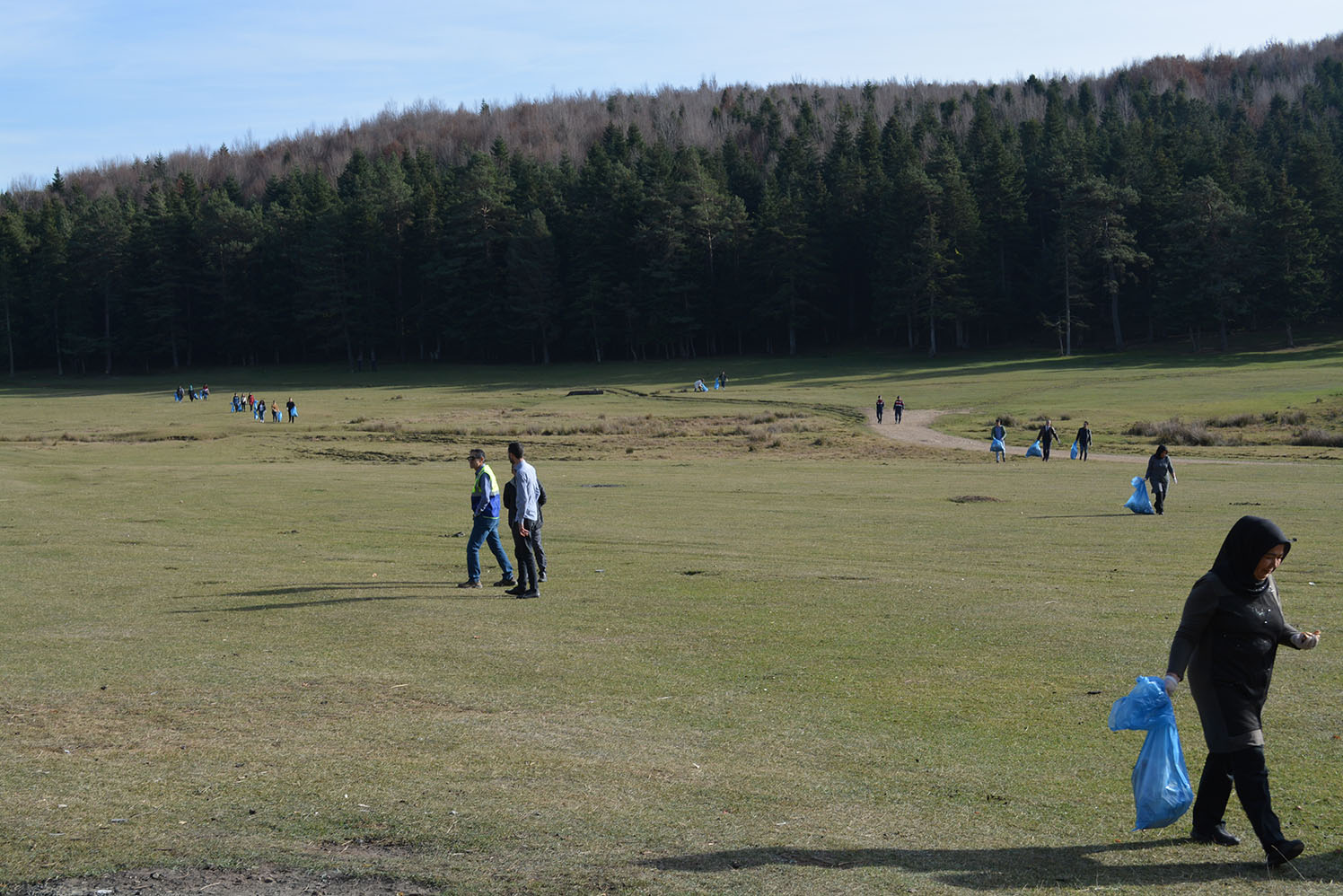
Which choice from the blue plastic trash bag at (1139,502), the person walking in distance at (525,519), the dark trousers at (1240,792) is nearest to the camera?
the dark trousers at (1240,792)

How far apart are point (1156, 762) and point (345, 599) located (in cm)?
1298

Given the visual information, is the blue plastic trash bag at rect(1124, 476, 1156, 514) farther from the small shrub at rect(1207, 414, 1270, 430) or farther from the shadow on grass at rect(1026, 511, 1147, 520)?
the small shrub at rect(1207, 414, 1270, 430)

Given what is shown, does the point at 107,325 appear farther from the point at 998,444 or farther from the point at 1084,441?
the point at 1084,441

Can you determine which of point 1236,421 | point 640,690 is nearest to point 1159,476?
point 640,690

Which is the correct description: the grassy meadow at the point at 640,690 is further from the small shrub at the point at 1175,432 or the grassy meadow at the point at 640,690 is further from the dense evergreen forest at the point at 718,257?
the dense evergreen forest at the point at 718,257

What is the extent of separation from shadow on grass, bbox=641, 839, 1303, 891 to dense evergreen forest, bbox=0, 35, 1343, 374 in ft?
336

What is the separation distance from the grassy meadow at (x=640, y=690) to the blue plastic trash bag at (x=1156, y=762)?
307mm

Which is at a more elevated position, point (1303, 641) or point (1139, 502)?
point (1303, 641)

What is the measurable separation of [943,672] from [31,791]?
863 centimetres

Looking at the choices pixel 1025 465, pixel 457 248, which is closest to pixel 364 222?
pixel 457 248

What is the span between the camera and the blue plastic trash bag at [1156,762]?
730 cm

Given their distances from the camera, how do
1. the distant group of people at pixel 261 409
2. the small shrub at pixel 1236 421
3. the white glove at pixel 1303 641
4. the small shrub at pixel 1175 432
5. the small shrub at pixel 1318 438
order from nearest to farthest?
1. the white glove at pixel 1303 641
2. the small shrub at pixel 1318 438
3. the small shrub at pixel 1175 432
4. the small shrub at pixel 1236 421
5. the distant group of people at pixel 261 409

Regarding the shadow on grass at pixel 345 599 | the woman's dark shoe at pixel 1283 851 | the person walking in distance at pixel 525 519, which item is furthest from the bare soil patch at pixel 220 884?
the person walking in distance at pixel 525 519

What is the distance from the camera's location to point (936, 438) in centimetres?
5869
